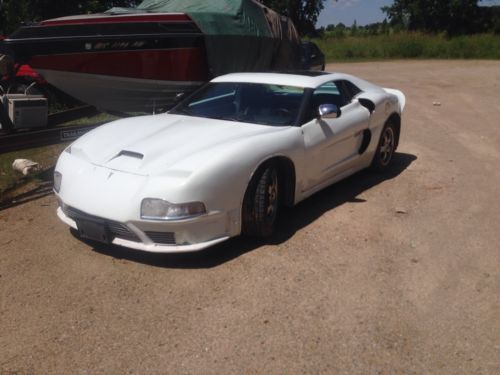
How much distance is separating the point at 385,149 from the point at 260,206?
2.82 m

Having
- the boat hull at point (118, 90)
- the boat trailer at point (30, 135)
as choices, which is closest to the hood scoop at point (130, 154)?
the boat trailer at point (30, 135)

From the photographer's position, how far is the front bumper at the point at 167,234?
4.05 m

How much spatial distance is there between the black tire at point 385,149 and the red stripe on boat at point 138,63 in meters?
3.03

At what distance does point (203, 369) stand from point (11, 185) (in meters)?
4.28

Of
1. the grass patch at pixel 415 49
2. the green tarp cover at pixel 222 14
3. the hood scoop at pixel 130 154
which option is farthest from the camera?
the grass patch at pixel 415 49

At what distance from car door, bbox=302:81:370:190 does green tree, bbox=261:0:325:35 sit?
44918mm

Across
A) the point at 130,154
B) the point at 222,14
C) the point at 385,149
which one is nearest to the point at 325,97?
the point at 385,149

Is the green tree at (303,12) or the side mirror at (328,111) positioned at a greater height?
the green tree at (303,12)

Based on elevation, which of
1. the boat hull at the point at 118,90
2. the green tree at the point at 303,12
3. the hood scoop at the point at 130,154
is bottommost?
the hood scoop at the point at 130,154

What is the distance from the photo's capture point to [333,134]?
17.9ft

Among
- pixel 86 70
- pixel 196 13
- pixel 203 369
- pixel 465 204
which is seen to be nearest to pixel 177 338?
pixel 203 369

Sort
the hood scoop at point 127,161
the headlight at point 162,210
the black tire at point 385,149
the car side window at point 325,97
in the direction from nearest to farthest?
the headlight at point 162,210
the hood scoop at point 127,161
the car side window at point 325,97
the black tire at point 385,149

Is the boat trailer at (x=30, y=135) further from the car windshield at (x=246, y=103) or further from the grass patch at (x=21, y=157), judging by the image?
the car windshield at (x=246, y=103)

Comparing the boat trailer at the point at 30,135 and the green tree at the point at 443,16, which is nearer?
the boat trailer at the point at 30,135
